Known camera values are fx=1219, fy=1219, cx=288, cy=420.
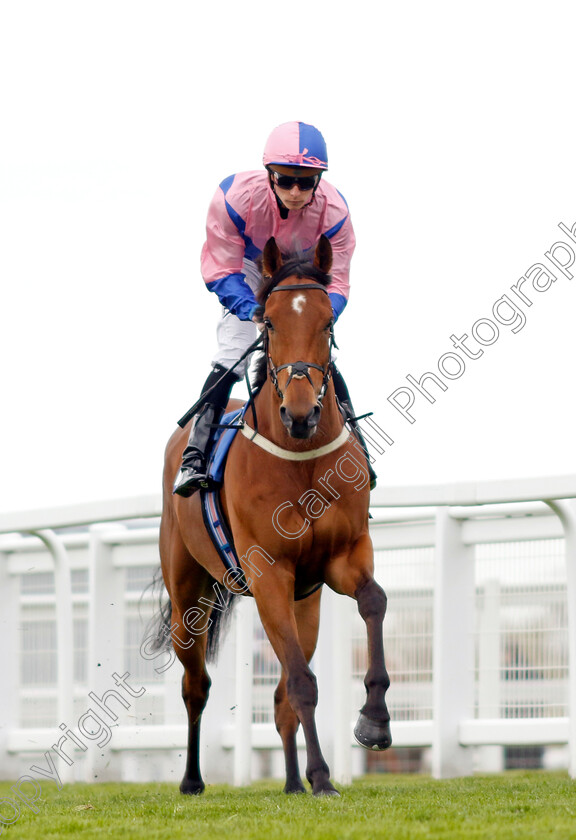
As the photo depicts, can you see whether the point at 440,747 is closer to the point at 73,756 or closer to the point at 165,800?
A: the point at 165,800

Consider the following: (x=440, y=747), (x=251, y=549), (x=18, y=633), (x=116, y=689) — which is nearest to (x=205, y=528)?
(x=251, y=549)

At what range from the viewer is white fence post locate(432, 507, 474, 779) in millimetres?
6422

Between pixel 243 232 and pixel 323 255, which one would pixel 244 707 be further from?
pixel 323 255

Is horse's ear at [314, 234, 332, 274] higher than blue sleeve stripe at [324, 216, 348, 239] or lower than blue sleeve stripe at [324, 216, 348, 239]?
lower

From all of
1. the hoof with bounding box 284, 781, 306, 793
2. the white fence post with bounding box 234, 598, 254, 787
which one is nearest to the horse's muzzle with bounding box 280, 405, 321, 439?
the hoof with bounding box 284, 781, 306, 793

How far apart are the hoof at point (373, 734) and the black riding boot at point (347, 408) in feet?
4.05

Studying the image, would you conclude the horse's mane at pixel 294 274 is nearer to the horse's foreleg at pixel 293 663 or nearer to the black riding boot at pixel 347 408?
the black riding boot at pixel 347 408

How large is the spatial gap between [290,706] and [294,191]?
7.92ft

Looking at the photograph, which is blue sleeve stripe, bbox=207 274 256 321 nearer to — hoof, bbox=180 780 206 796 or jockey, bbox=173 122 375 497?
jockey, bbox=173 122 375 497

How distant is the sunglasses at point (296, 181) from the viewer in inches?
218

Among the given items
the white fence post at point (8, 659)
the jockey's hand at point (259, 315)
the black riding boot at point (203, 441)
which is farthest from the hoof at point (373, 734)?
the white fence post at point (8, 659)

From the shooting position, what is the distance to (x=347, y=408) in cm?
572

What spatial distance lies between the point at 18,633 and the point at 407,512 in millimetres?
3438

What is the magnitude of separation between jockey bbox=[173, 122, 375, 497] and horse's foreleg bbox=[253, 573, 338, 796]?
2.55 ft
